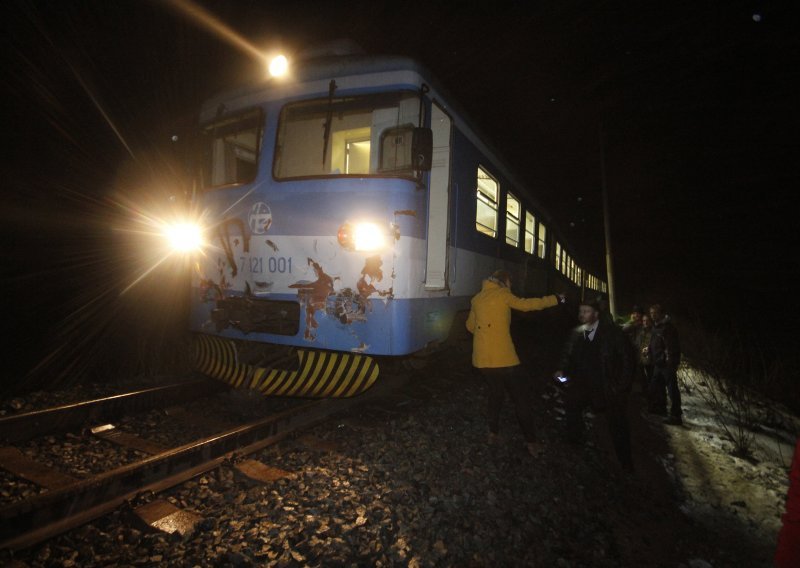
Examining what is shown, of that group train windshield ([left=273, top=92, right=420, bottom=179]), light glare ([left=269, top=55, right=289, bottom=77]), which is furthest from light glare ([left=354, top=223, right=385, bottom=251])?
light glare ([left=269, top=55, right=289, bottom=77])

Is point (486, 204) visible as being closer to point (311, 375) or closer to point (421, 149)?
point (421, 149)

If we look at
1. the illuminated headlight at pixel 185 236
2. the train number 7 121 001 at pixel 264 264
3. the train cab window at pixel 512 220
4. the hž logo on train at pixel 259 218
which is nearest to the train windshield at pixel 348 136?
the hž logo on train at pixel 259 218

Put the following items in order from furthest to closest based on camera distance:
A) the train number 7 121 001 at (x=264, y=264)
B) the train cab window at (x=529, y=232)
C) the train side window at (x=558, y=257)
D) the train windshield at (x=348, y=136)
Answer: the train side window at (x=558, y=257), the train cab window at (x=529, y=232), the train number 7 121 001 at (x=264, y=264), the train windshield at (x=348, y=136)

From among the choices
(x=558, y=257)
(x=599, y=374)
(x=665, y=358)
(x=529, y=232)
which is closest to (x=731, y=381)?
(x=665, y=358)

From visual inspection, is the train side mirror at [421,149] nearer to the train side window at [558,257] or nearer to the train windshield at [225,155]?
the train windshield at [225,155]

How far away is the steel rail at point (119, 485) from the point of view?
2312mm

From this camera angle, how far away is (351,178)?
155 inches

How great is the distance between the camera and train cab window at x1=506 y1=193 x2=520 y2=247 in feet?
22.9

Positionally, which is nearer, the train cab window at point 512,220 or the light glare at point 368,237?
the light glare at point 368,237

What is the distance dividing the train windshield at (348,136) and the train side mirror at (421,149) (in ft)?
0.31

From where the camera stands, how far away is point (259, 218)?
14.2 feet

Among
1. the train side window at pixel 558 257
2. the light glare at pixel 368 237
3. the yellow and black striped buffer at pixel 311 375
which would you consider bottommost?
the yellow and black striped buffer at pixel 311 375

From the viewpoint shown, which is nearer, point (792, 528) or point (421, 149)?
point (792, 528)

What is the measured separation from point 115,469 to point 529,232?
7679mm
